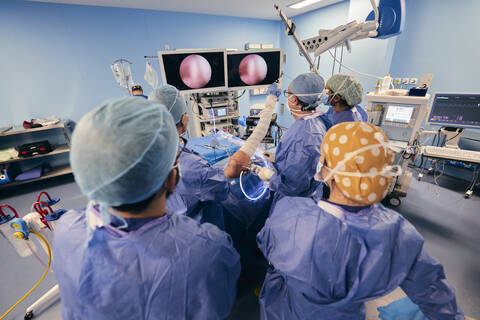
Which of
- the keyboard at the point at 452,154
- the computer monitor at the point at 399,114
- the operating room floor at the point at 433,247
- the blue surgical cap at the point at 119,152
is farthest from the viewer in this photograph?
the computer monitor at the point at 399,114

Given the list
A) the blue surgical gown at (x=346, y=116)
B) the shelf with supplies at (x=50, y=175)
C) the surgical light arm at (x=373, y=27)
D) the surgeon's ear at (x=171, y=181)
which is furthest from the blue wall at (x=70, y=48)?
the surgeon's ear at (x=171, y=181)

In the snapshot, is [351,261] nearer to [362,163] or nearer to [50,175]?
[362,163]

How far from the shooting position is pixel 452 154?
2318 millimetres

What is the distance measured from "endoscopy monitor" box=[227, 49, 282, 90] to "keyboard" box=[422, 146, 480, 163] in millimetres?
1928

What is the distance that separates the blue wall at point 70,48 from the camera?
3010 mm

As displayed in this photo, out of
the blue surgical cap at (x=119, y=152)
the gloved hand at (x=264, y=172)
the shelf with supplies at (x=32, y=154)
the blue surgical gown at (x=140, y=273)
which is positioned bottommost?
the shelf with supplies at (x=32, y=154)

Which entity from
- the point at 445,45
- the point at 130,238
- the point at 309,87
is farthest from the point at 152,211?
the point at 445,45

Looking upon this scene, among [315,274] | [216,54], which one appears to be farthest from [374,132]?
[216,54]

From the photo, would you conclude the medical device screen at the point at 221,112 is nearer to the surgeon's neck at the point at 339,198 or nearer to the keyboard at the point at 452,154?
the surgeon's neck at the point at 339,198

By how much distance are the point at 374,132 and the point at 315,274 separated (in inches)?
20.5

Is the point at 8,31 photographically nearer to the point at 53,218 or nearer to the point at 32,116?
the point at 32,116

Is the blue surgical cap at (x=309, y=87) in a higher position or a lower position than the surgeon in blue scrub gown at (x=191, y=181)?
higher

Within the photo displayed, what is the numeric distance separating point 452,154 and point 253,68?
242 centimetres

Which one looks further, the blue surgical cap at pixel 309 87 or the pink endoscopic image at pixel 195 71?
the pink endoscopic image at pixel 195 71
